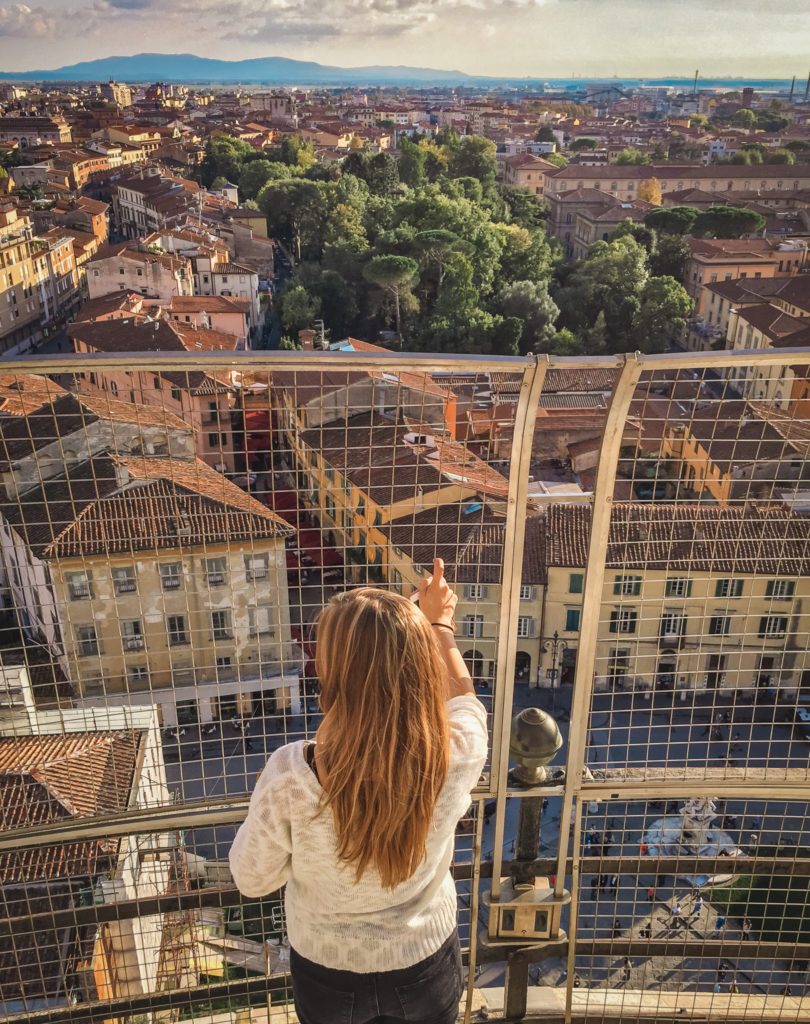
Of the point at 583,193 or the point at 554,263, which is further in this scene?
the point at 583,193

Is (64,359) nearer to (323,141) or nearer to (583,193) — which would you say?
(583,193)

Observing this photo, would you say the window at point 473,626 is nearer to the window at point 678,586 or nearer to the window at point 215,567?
the window at point 678,586

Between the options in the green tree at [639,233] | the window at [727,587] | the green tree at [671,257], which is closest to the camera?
the window at [727,587]

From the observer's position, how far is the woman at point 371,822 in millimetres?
841

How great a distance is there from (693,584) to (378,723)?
3339 millimetres

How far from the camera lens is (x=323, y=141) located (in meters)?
40.6

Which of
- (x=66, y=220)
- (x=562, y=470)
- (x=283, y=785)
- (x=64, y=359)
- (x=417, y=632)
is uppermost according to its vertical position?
(x=64, y=359)

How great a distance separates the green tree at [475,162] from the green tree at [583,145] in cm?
1234

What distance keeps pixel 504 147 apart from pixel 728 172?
13326mm

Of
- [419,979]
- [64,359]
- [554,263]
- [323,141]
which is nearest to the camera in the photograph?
[419,979]

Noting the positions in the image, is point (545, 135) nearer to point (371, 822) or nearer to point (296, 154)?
point (296, 154)

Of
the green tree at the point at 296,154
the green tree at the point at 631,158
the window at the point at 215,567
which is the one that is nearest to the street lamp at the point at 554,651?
the window at the point at 215,567

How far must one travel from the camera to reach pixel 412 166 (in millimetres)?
29578

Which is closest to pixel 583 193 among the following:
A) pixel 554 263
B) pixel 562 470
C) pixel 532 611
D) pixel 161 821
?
pixel 554 263
